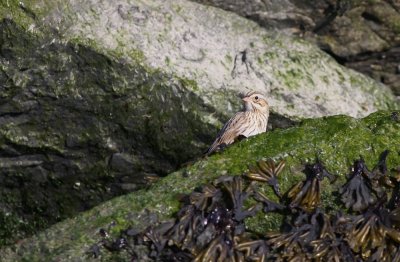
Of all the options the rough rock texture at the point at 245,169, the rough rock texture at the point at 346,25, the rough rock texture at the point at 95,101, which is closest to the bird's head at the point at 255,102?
the rough rock texture at the point at 95,101

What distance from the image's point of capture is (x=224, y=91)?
9742mm

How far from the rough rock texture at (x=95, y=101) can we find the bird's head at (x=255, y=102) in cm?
31

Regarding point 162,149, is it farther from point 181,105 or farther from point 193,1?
point 193,1

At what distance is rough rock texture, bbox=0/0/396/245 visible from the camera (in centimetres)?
900

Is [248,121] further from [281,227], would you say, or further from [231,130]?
[281,227]

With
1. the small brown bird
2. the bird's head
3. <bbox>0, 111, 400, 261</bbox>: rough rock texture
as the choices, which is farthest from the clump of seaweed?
the bird's head

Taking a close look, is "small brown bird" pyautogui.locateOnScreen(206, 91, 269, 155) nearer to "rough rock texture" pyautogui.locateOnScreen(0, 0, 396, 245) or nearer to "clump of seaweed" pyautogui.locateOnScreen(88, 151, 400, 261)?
"rough rock texture" pyautogui.locateOnScreen(0, 0, 396, 245)

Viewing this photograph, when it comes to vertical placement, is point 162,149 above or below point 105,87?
below

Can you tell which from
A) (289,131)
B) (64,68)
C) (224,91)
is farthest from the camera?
(224,91)

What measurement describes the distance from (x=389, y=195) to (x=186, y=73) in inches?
140

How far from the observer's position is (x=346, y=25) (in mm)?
10688

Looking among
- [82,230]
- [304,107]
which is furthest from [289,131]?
[304,107]

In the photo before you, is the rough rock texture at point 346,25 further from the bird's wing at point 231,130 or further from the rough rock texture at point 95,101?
the bird's wing at point 231,130

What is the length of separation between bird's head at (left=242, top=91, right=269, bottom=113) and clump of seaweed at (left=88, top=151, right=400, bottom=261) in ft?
8.94
